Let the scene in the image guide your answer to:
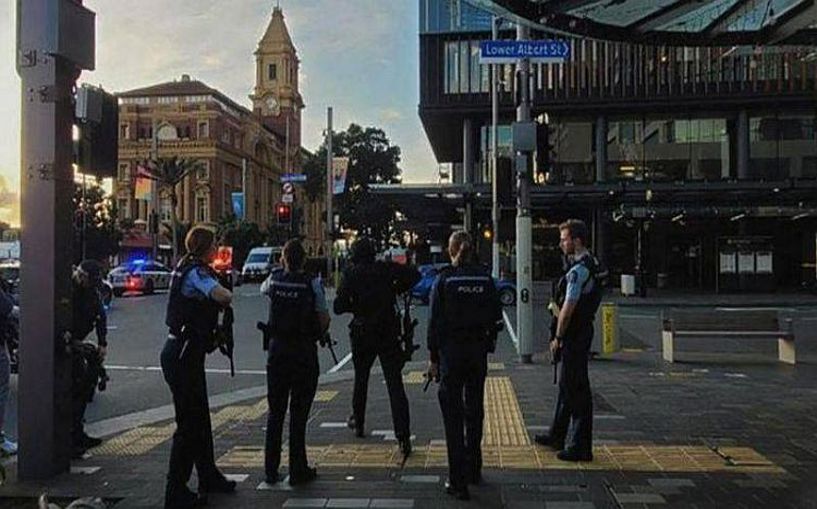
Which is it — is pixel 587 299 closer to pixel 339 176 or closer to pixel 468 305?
pixel 468 305

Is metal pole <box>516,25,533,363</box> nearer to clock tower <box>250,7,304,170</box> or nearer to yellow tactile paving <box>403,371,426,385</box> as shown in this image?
yellow tactile paving <box>403,371,426,385</box>

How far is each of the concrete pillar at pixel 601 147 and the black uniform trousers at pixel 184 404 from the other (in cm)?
3687

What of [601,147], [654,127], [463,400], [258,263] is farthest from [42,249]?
[258,263]

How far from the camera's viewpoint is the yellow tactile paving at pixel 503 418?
765cm

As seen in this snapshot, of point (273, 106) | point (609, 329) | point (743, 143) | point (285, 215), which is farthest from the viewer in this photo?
point (273, 106)

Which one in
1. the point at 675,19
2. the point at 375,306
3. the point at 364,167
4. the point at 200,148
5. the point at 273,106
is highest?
the point at 273,106

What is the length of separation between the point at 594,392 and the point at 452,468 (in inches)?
189

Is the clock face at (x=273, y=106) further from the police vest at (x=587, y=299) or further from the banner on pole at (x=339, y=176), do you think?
the police vest at (x=587, y=299)

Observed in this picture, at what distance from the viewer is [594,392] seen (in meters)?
10.2

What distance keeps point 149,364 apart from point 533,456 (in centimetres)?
857

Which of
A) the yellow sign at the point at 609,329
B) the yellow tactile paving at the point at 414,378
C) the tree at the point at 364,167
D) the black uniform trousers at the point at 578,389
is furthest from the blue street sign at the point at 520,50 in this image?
the tree at the point at 364,167

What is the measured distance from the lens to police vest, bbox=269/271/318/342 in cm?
624

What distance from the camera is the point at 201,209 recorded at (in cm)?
9419

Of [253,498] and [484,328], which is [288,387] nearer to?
[253,498]
